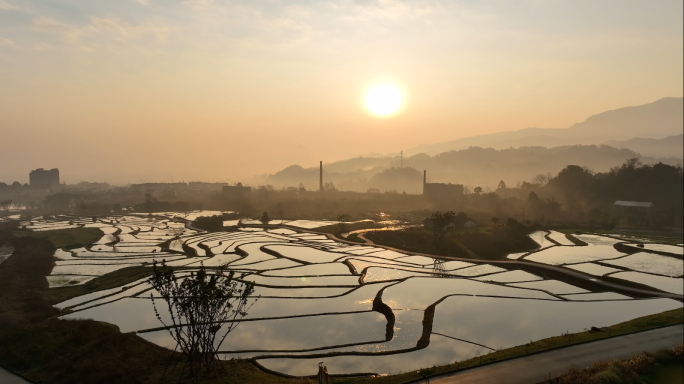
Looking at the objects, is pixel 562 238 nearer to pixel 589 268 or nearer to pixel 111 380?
pixel 589 268

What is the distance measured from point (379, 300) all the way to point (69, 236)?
54142 millimetres

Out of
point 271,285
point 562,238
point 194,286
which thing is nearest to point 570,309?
point 271,285

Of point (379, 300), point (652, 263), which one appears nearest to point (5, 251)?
point (379, 300)

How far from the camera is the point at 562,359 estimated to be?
756 inches

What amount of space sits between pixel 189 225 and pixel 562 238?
6374 cm

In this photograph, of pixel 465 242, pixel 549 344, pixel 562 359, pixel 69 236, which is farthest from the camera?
pixel 69 236

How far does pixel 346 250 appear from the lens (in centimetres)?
5222

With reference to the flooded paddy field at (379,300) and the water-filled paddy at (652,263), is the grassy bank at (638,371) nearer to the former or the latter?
the flooded paddy field at (379,300)

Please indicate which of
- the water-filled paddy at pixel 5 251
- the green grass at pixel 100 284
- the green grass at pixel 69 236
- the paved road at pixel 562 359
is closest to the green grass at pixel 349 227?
the green grass at pixel 100 284

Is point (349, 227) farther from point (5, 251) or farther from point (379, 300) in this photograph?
point (5, 251)

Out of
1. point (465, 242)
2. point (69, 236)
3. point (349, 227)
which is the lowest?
point (465, 242)

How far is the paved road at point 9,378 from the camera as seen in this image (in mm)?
18938

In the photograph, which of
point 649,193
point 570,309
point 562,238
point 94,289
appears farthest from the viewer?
point 649,193

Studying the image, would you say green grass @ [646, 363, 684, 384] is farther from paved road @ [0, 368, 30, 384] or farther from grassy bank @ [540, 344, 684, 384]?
paved road @ [0, 368, 30, 384]
